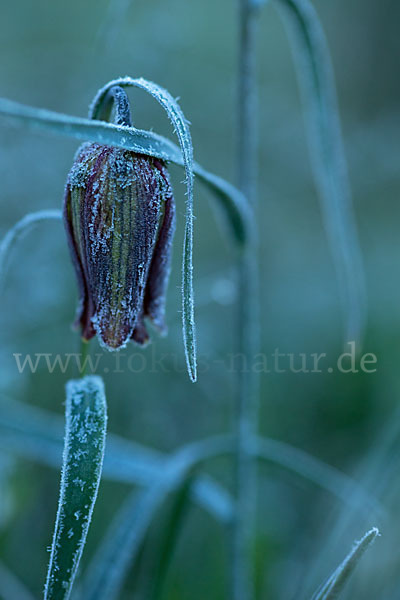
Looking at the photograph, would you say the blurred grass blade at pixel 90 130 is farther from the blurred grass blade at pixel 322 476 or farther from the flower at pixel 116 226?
the blurred grass blade at pixel 322 476

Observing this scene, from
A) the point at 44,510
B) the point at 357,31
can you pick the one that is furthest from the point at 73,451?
the point at 357,31

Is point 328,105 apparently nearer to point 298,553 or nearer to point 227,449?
Answer: point 227,449

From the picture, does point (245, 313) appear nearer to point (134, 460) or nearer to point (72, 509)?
point (134, 460)

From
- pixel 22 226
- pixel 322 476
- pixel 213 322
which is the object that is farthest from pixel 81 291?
pixel 213 322

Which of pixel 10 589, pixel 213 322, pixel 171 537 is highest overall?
pixel 213 322

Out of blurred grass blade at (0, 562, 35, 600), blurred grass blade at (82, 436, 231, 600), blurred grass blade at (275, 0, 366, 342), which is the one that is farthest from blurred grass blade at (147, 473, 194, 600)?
blurred grass blade at (275, 0, 366, 342)

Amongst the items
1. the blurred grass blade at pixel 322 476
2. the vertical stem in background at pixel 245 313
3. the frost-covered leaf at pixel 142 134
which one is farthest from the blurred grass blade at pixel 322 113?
the frost-covered leaf at pixel 142 134

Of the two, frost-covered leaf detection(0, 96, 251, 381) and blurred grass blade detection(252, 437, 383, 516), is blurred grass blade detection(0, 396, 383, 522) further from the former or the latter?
frost-covered leaf detection(0, 96, 251, 381)
